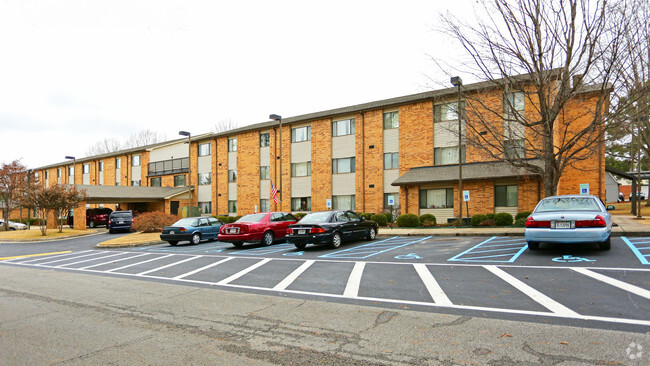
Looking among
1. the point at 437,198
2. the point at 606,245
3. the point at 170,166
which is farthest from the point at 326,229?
the point at 170,166

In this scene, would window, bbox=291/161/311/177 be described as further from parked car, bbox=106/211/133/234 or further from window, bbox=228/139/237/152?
parked car, bbox=106/211/133/234

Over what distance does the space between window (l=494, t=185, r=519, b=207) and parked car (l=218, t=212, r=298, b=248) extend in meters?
13.2

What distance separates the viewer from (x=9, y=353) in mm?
4484

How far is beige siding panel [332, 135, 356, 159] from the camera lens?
29622mm

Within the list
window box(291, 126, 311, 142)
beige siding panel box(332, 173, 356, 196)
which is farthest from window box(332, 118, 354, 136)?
beige siding panel box(332, 173, 356, 196)

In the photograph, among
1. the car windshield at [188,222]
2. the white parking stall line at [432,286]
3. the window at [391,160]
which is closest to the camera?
the white parking stall line at [432,286]

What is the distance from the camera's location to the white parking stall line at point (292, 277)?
26.3 feet

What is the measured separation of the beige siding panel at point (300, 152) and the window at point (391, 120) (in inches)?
268

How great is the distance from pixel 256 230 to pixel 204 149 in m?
26.6

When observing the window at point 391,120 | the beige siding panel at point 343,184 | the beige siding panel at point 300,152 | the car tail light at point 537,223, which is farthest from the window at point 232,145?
the car tail light at point 537,223

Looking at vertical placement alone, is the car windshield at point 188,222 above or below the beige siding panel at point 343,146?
below

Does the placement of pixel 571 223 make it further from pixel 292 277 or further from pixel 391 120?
pixel 391 120

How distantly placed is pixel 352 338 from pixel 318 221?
9.62 meters

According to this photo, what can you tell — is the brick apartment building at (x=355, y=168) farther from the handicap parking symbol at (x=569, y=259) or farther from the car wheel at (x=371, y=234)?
the handicap parking symbol at (x=569, y=259)
